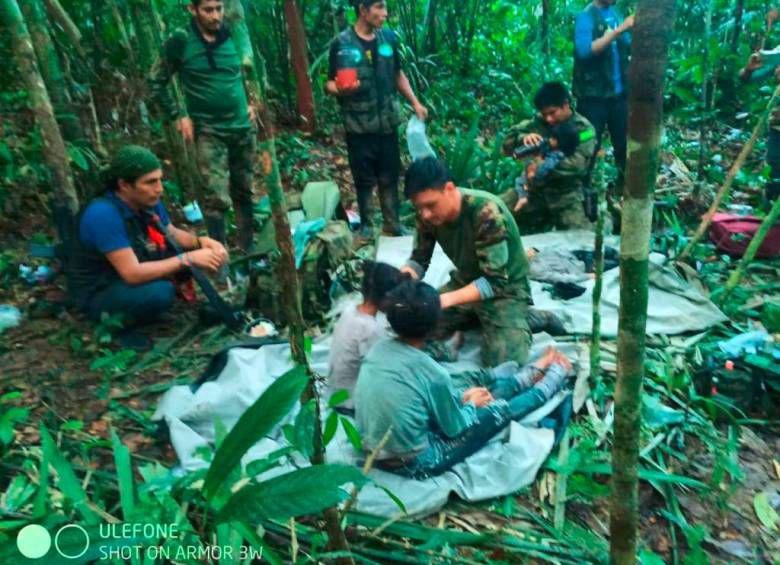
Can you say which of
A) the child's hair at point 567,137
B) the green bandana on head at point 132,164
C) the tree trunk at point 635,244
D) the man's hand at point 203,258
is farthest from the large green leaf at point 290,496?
the child's hair at point 567,137

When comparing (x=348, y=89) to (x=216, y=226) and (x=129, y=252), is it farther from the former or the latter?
(x=129, y=252)

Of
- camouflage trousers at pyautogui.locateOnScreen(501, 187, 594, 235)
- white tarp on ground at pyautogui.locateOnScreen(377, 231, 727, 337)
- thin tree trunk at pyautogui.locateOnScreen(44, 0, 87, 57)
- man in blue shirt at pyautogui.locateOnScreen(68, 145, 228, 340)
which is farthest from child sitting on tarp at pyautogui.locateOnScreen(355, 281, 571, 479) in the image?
thin tree trunk at pyautogui.locateOnScreen(44, 0, 87, 57)

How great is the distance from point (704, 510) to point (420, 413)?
1251 mm

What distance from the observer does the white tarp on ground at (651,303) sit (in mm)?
4059

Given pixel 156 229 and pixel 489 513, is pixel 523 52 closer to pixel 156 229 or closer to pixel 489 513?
pixel 156 229

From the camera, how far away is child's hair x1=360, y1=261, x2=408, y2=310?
3086 mm

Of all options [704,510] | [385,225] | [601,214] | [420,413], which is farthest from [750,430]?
[385,225]

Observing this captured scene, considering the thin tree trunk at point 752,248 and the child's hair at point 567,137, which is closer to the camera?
the thin tree trunk at point 752,248

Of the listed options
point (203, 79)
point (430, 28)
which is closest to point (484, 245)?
point (203, 79)

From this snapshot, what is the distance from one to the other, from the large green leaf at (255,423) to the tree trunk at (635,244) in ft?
2.62

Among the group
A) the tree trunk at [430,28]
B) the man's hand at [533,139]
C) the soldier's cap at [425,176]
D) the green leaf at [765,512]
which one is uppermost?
the tree trunk at [430,28]

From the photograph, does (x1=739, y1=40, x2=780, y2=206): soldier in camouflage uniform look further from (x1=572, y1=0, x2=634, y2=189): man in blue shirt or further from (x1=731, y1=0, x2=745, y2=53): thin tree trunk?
(x1=731, y1=0, x2=745, y2=53): thin tree trunk

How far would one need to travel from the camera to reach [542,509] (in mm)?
2732

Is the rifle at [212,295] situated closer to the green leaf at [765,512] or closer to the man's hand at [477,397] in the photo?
the man's hand at [477,397]
